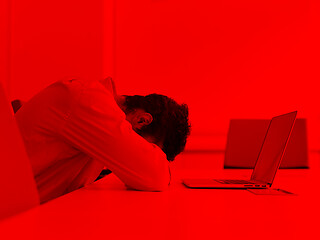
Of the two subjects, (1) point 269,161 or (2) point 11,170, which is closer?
(2) point 11,170

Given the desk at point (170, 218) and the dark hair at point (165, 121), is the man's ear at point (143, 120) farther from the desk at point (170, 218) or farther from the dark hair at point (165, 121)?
the desk at point (170, 218)

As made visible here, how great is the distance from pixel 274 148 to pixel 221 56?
6.93 feet

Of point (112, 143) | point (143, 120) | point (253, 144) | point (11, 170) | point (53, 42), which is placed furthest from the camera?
point (53, 42)

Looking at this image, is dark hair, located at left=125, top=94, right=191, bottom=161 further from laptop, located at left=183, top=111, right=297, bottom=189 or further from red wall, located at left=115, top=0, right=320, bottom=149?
red wall, located at left=115, top=0, right=320, bottom=149

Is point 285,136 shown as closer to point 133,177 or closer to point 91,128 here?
point 133,177

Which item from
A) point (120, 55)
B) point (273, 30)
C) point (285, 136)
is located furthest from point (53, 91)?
point (273, 30)

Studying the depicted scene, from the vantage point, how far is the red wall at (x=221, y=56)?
124 inches

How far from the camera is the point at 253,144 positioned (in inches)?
97.0

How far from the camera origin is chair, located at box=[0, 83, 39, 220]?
60 centimetres

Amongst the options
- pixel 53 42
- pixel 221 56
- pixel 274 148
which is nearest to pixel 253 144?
pixel 221 56

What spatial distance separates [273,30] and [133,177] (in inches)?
103

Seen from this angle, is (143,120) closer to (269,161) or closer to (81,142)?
(81,142)

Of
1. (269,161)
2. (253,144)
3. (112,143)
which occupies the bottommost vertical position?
(253,144)

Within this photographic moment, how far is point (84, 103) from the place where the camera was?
3.50 feet
